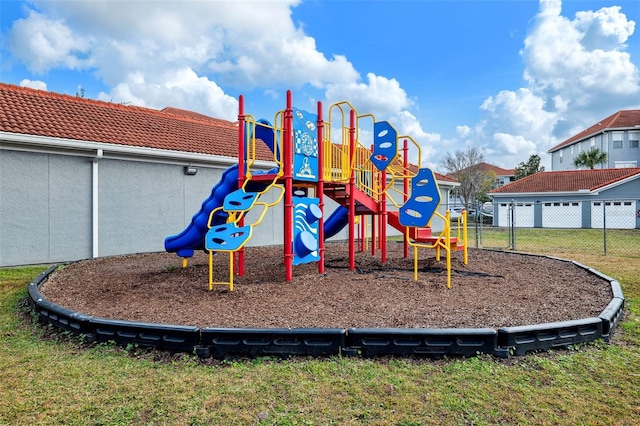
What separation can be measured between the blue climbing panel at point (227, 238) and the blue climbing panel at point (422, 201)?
9.20 ft

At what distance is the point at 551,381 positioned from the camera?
3041 millimetres

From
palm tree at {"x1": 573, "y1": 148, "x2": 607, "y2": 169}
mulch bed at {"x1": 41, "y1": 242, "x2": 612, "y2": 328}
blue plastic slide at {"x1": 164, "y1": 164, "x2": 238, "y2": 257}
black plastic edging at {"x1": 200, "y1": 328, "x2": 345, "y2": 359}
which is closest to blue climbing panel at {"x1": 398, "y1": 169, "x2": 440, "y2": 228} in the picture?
mulch bed at {"x1": 41, "y1": 242, "x2": 612, "y2": 328}

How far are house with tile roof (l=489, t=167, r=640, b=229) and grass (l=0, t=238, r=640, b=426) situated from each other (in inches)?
867

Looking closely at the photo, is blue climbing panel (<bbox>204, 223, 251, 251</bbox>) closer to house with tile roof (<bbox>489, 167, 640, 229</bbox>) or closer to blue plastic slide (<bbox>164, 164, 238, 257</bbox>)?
blue plastic slide (<bbox>164, 164, 238, 257</bbox>)

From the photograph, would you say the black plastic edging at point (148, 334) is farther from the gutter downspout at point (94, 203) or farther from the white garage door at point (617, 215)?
the white garage door at point (617, 215)

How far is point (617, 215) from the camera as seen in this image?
25.4 metres

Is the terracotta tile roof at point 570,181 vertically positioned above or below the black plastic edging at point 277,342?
above

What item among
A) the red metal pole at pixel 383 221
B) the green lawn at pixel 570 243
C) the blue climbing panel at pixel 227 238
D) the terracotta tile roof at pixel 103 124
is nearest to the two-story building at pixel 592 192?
the green lawn at pixel 570 243

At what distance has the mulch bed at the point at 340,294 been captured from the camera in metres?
4.32

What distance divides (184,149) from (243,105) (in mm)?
5615

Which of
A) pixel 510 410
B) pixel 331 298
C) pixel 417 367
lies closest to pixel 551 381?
pixel 510 410

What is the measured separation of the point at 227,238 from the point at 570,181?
100 ft

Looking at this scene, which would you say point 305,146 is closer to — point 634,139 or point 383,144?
point 383,144

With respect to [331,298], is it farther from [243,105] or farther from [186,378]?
[243,105]
